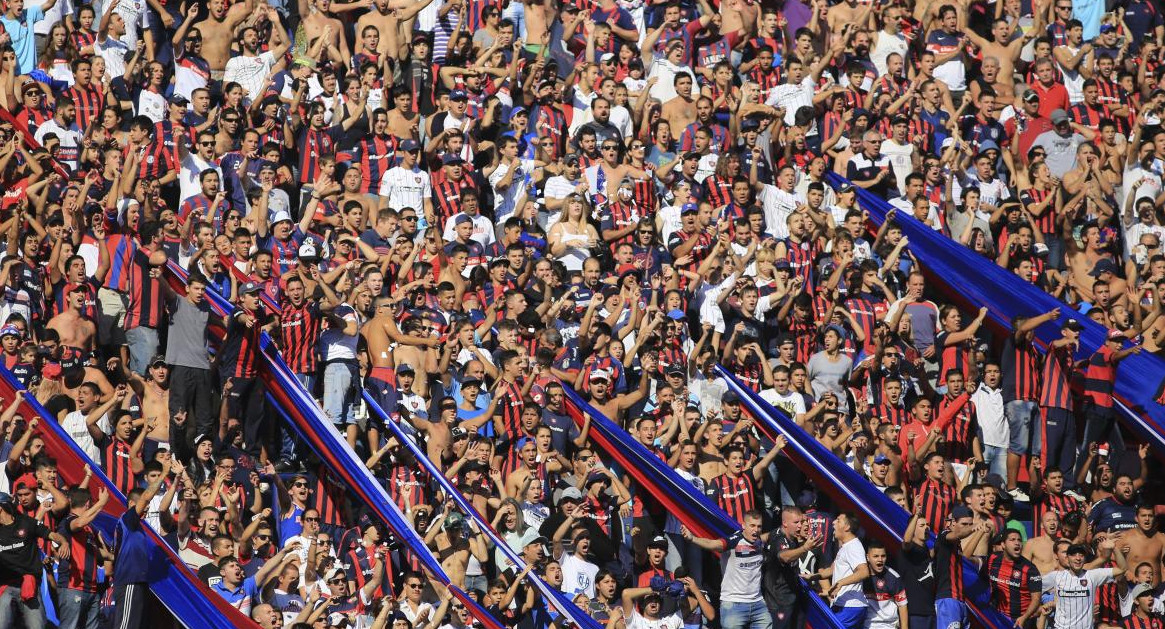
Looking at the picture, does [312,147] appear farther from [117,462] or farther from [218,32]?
[117,462]

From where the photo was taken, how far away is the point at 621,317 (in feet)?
75.2

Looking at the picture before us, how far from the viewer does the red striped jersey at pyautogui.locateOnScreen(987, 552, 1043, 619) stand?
2159 cm

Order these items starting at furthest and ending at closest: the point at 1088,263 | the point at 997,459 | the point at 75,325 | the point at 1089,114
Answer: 1. the point at 1089,114
2. the point at 1088,263
3. the point at 997,459
4. the point at 75,325

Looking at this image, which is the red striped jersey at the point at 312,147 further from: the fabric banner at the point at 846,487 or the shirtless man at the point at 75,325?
the fabric banner at the point at 846,487

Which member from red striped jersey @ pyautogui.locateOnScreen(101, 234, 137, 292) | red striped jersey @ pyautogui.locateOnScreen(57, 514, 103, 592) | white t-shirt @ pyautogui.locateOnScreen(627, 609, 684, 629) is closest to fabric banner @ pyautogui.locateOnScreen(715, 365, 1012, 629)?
white t-shirt @ pyautogui.locateOnScreen(627, 609, 684, 629)

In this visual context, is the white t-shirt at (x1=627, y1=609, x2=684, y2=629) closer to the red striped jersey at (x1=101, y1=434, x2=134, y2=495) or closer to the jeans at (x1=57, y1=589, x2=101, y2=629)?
the red striped jersey at (x1=101, y1=434, x2=134, y2=495)

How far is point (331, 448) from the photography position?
20.8m

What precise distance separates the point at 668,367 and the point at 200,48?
6.10 metres

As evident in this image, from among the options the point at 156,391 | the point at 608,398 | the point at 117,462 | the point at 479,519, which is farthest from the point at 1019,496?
the point at 117,462

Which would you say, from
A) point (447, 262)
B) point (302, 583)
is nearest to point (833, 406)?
point (447, 262)

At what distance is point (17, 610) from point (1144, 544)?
9.73 m

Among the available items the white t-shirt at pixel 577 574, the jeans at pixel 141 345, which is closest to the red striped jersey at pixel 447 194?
the jeans at pixel 141 345

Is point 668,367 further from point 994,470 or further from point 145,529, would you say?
point 145,529

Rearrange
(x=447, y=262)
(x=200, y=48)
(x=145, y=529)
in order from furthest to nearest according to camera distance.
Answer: (x=200, y=48) → (x=447, y=262) → (x=145, y=529)
